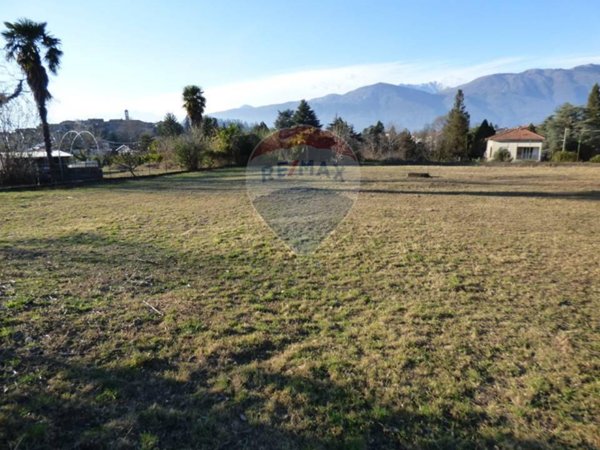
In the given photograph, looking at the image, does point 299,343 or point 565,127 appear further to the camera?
point 565,127

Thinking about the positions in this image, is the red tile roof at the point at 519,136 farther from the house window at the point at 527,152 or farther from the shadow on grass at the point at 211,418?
the shadow on grass at the point at 211,418

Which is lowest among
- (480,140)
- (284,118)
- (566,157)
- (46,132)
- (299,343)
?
(299,343)

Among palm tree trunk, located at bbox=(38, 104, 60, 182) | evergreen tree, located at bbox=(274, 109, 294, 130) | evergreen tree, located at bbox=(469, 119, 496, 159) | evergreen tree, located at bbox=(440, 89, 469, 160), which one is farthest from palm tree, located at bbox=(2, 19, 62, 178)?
evergreen tree, located at bbox=(469, 119, 496, 159)

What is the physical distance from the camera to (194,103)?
3062cm

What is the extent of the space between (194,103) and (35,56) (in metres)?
14.3

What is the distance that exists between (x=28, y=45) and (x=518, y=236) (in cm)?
2273

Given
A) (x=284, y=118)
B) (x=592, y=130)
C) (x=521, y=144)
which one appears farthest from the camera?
(x=284, y=118)

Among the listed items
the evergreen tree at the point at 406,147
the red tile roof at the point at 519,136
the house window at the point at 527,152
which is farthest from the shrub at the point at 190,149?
the house window at the point at 527,152

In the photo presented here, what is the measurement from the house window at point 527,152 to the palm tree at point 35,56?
45826mm

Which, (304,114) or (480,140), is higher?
A: (304,114)

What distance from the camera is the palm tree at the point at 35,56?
54.4 ft

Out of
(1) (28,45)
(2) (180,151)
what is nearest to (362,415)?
(1) (28,45)

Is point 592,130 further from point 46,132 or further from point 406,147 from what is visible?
point 46,132

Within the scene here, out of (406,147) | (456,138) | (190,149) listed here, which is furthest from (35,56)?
(456,138)
